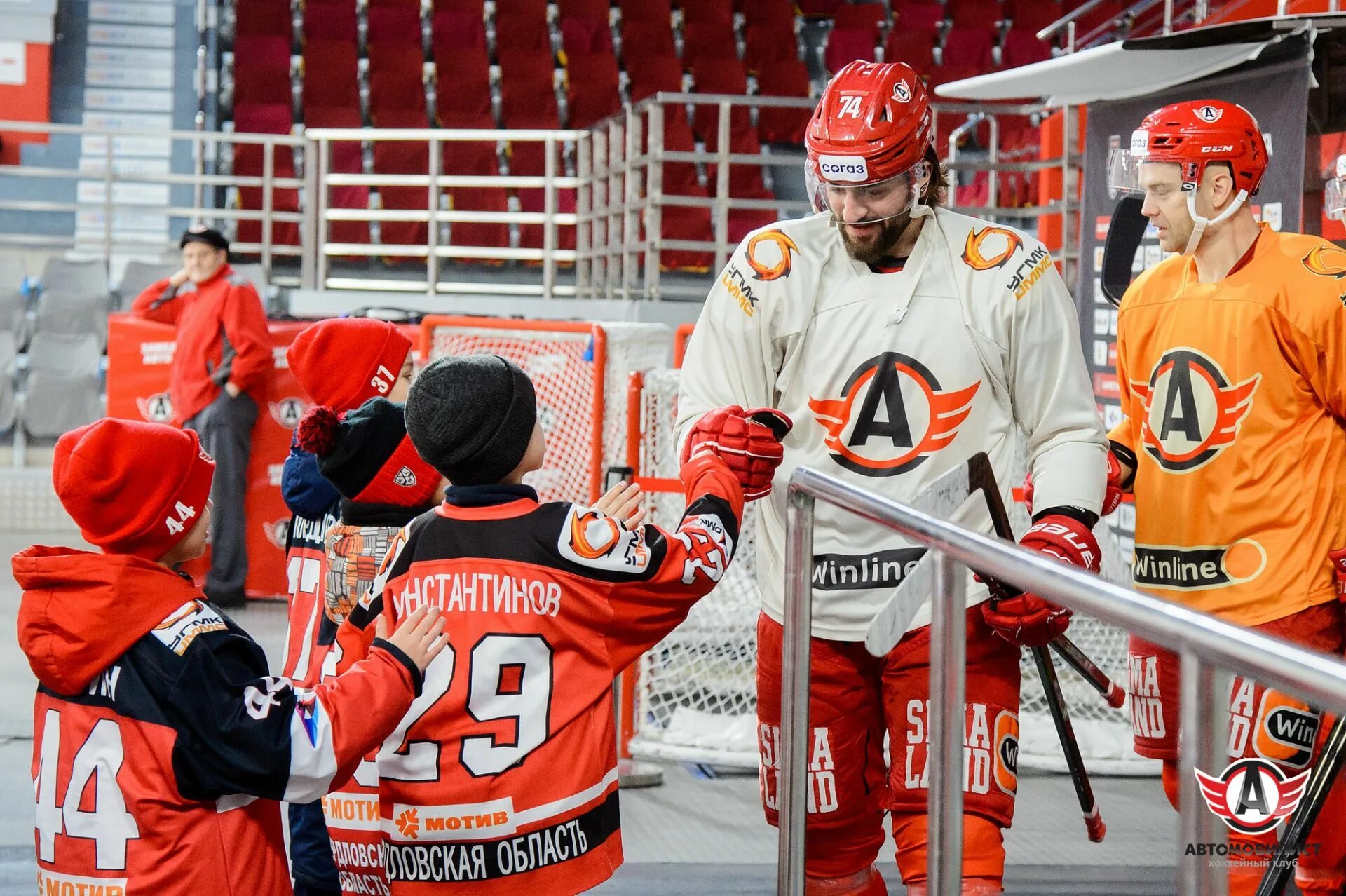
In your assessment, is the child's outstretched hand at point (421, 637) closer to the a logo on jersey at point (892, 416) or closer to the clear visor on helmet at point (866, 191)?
the a logo on jersey at point (892, 416)

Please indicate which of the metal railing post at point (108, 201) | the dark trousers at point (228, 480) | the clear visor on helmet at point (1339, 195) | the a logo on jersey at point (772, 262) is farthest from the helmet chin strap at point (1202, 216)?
the metal railing post at point (108, 201)

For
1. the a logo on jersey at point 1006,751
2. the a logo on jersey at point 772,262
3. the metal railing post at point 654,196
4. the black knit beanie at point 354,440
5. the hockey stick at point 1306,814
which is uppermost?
the metal railing post at point 654,196

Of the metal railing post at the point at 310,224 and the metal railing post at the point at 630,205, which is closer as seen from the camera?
the metal railing post at the point at 630,205

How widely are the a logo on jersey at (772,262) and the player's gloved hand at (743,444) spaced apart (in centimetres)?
27

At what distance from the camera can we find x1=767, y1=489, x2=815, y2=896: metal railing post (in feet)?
7.43

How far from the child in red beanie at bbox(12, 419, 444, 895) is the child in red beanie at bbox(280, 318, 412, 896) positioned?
2.95ft

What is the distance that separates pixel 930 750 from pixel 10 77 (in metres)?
12.6

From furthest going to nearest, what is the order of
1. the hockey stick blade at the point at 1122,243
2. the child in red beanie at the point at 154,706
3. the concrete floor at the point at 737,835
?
1. the hockey stick blade at the point at 1122,243
2. the child in red beanie at the point at 154,706
3. the concrete floor at the point at 737,835

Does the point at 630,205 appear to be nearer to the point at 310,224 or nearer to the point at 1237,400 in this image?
the point at 310,224

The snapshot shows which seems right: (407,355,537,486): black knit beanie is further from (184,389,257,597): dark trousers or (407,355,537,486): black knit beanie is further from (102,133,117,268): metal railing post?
(102,133,117,268): metal railing post

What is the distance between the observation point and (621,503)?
86.8 inches

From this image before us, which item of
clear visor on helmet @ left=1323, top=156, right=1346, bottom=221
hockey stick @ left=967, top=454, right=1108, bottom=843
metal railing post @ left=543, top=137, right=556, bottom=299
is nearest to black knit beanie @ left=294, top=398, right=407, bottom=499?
hockey stick @ left=967, top=454, right=1108, bottom=843

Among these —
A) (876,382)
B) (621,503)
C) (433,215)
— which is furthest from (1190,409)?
(433,215)

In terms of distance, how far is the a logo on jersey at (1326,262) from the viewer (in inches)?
105
